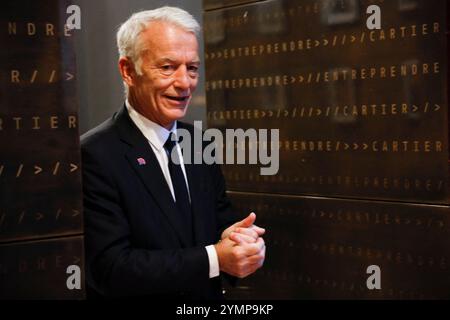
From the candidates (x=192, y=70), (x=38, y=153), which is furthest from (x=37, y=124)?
(x=192, y=70)

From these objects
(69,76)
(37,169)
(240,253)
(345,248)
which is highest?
(69,76)

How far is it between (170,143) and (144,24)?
15.3 inches

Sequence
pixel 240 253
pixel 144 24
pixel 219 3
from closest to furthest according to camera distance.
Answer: pixel 240 253
pixel 144 24
pixel 219 3

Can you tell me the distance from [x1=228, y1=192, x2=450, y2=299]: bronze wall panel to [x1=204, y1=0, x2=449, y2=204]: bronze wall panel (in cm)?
6

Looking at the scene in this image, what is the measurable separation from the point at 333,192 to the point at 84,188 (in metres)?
1.16

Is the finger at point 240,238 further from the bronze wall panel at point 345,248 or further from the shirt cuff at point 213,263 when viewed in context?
the bronze wall panel at point 345,248

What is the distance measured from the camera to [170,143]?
2.13m

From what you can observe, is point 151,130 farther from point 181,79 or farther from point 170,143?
point 181,79

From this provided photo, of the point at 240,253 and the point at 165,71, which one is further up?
the point at 165,71

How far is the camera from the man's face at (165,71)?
2.03m

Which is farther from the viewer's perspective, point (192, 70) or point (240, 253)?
point (192, 70)

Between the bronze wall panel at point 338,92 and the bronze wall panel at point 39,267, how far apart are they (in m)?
1.25

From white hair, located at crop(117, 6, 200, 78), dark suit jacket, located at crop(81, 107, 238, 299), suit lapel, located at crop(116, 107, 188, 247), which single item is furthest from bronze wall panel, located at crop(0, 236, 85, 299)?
white hair, located at crop(117, 6, 200, 78)

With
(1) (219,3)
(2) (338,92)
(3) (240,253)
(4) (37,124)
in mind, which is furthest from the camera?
(1) (219,3)
